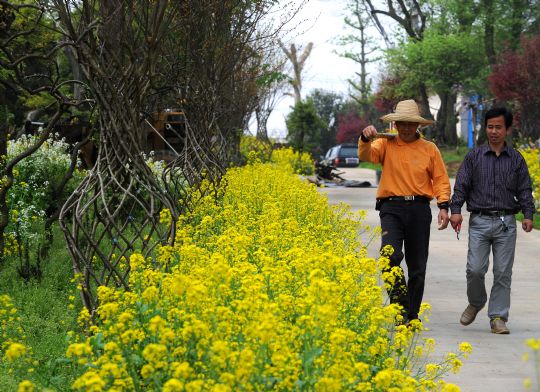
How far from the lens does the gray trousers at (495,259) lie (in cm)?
854

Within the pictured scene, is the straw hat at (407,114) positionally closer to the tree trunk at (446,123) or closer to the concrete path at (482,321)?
the concrete path at (482,321)

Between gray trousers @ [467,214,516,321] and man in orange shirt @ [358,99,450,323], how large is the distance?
0.35 metres

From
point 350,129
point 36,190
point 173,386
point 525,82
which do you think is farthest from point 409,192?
point 350,129

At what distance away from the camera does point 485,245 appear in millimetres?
8664

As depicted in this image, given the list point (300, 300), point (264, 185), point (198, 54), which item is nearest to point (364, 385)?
point (300, 300)

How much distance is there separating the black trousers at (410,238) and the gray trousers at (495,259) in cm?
43

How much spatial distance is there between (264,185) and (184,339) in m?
11.0

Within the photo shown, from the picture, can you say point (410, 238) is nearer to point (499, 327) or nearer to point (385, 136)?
point (385, 136)

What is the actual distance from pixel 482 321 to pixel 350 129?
79620 mm

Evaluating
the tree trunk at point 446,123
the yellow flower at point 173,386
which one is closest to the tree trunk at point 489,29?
the tree trunk at point 446,123

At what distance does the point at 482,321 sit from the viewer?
9125 millimetres

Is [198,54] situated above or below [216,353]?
above

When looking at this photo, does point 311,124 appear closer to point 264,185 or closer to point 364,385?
point 264,185

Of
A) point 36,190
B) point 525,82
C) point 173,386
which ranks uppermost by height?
point 525,82
